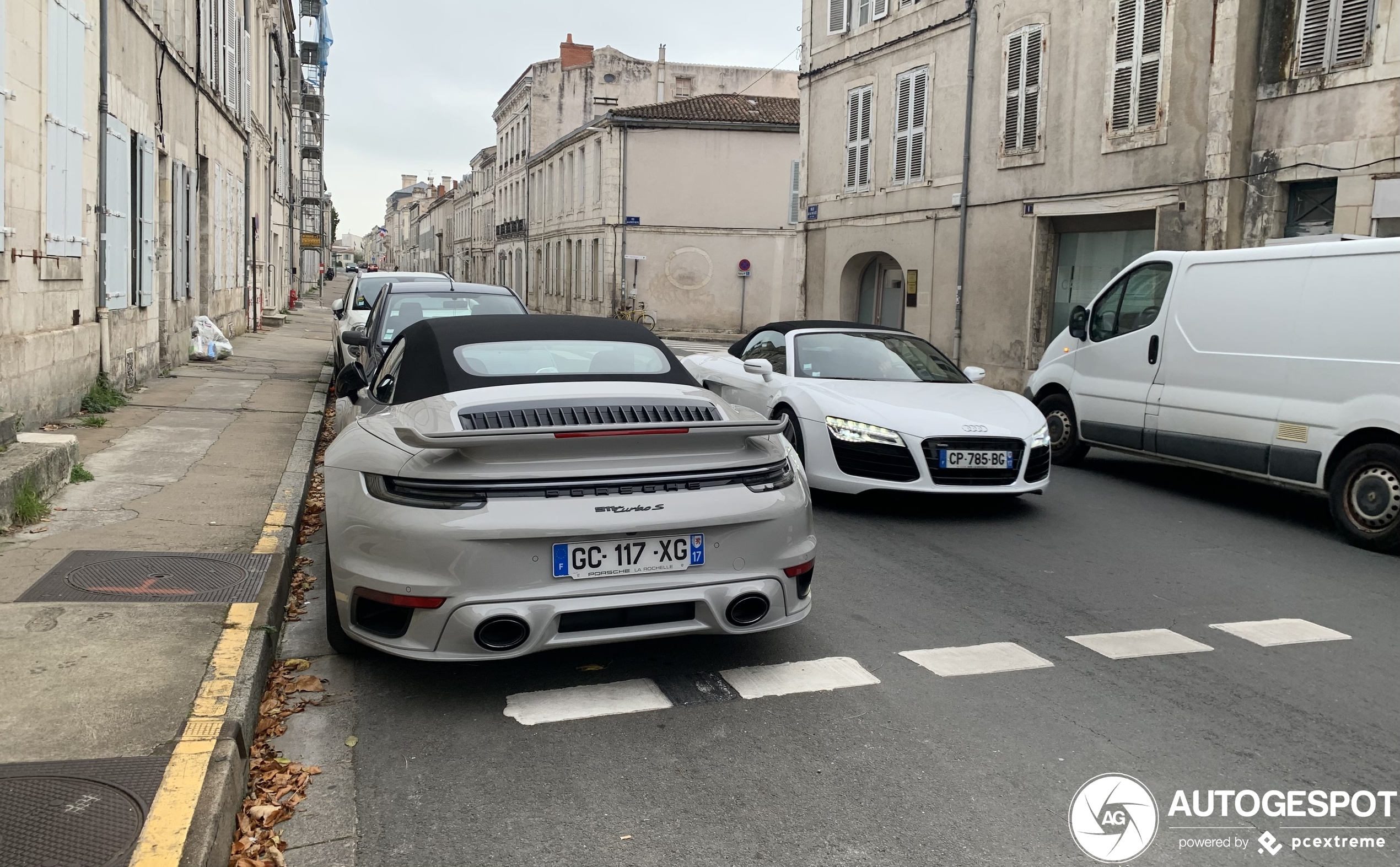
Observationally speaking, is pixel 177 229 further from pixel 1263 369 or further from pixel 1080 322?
pixel 1263 369

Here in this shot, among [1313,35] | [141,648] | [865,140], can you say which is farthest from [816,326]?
[865,140]

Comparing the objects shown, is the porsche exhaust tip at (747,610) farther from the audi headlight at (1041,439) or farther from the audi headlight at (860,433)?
the audi headlight at (1041,439)

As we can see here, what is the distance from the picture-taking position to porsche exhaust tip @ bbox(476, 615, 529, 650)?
394cm

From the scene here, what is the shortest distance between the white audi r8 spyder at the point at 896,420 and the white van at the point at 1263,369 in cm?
148

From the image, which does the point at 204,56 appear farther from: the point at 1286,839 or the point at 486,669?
the point at 1286,839

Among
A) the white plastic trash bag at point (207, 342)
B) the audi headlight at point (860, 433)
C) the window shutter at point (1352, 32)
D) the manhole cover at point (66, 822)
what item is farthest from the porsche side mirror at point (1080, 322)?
the white plastic trash bag at point (207, 342)

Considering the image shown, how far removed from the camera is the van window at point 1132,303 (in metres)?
9.47

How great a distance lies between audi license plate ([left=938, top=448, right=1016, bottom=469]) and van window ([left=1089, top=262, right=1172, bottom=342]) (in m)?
2.55

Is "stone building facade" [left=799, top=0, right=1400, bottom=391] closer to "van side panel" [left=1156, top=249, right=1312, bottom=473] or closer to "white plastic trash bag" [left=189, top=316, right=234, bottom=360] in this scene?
"van side panel" [left=1156, top=249, right=1312, bottom=473]

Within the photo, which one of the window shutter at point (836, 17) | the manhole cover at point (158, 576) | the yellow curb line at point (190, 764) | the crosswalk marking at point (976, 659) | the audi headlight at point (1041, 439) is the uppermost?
the window shutter at point (836, 17)

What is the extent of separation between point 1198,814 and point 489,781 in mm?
2171

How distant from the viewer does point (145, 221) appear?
13.6m

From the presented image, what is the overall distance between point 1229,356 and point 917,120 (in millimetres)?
13675

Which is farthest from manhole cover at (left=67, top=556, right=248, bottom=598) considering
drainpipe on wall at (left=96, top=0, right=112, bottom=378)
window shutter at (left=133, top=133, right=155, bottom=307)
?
window shutter at (left=133, top=133, right=155, bottom=307)
